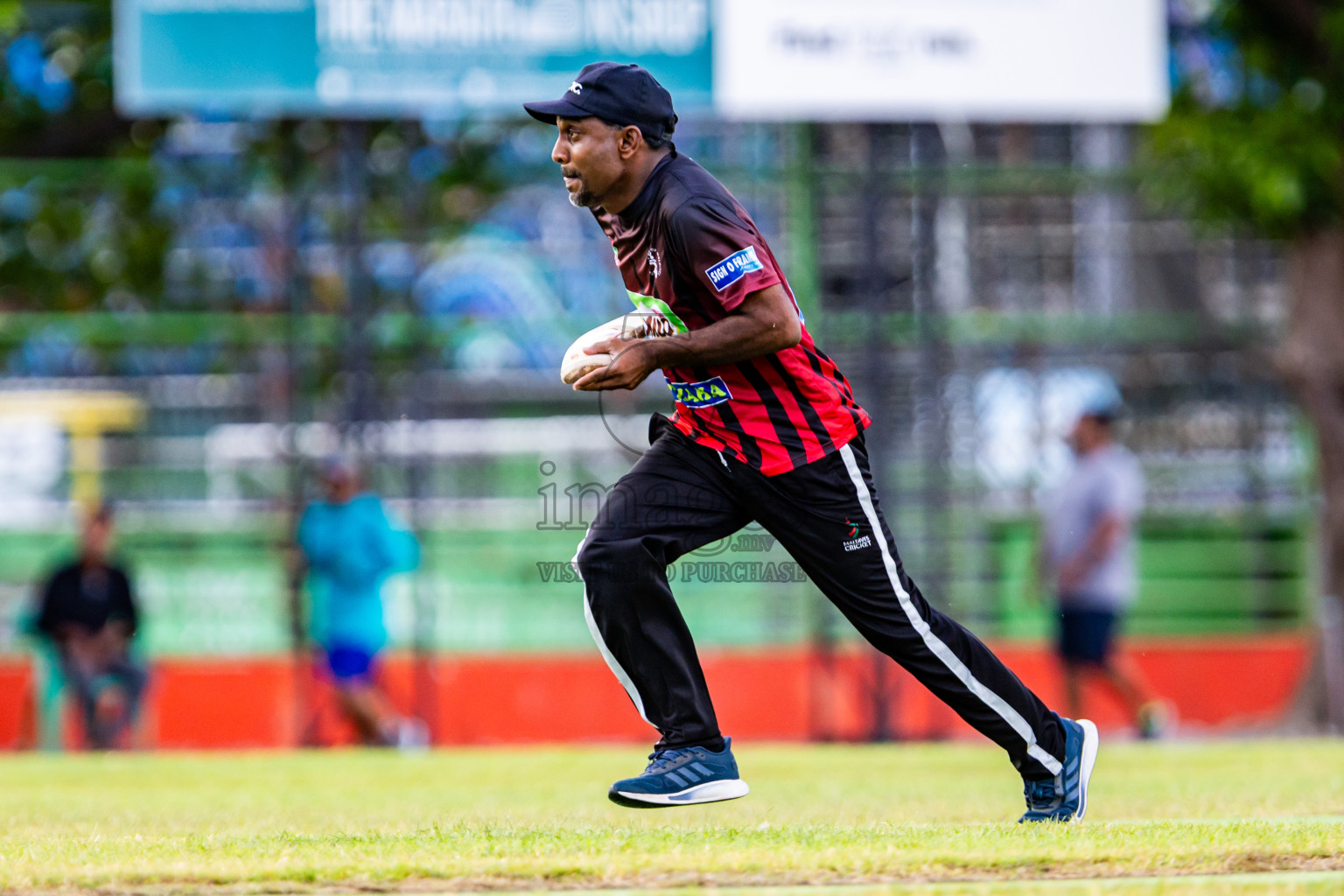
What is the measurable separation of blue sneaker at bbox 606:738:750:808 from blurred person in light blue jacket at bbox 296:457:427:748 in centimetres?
661

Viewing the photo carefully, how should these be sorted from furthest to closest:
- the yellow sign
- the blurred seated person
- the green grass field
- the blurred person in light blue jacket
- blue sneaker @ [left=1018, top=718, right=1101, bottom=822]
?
1. the yellow sign
2. the blurred seated person
3. the blurred person in light blue jacket
4. blue sneaker @ [left=1018, top=718, right=1101, bottom=822]
5. the green grass field

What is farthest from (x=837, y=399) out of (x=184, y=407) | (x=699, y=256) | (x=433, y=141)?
(x=433, y=141)

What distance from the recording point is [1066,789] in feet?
16.4

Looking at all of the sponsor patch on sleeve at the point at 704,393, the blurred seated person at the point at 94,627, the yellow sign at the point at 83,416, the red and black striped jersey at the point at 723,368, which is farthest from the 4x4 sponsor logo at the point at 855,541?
the yellow sign at the point at 83,416

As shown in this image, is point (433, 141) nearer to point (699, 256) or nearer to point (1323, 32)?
point (1323, 32)

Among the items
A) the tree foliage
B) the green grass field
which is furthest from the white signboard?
the green grass field

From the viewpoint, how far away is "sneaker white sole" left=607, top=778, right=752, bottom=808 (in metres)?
4.67

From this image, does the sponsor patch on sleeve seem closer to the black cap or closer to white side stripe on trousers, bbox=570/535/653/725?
white side stripe on trousers, bbox=570/535/653/725

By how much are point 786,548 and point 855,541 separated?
19 centimetres

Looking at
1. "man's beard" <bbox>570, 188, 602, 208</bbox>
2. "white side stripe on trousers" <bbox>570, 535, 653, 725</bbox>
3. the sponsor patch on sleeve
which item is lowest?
"white side stripe on trousers" <bbox>570, 535, 653, 725</bbox>

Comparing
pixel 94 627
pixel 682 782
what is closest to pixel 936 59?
pixel 94 627

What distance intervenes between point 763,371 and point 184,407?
29.4ft

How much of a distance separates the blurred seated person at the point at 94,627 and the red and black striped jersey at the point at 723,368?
7.97 m

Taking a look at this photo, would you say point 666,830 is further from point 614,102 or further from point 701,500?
point 614,102
